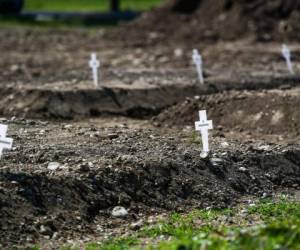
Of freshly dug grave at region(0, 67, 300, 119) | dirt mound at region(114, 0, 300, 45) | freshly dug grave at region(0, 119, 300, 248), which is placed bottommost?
freshly dug grave at region(0, 119, 300, 248)

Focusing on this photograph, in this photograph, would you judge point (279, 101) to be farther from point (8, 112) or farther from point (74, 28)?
point (74, 28)

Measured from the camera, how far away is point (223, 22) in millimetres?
31875

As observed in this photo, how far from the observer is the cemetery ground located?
10.1 m

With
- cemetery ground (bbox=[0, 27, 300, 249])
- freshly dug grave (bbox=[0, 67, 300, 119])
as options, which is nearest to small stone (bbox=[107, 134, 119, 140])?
cemetery ground (bbox=[0, 27, 300, 249])

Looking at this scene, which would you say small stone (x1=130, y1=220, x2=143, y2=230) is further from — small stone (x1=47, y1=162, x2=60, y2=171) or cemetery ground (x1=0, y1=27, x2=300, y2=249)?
small stone (x1=47, y1=162, x2=60, y2=171)

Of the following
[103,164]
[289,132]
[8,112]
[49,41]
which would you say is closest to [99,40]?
[49,41]

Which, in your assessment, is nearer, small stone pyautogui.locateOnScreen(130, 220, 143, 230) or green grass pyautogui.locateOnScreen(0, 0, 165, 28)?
small stone pyautogui.locateOnScreen(130, 220, 143, 230)

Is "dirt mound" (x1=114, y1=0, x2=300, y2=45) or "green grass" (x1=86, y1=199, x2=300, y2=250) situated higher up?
"dirt mound" (x1=114, y1=0, x2=300, y2=45)

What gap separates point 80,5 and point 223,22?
60.3 feet

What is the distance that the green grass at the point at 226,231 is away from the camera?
855 centimetres

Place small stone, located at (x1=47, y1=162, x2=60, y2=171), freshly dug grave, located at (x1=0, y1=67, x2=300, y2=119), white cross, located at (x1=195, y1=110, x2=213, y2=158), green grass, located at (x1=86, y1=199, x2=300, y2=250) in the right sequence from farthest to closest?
freshly dug grave, located at (x1=0, y1=67, x2=300, y2=119) → white cross, located at (x1=195, y1=110, x2=213, y2=158) → small stone, located at (x1=47, y1=162, x2=60, y2=171) → green grass, located at (x1=86, y1=199, x2=300, y2=250)

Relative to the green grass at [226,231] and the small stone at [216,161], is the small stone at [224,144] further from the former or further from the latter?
the green grass at [226,231]

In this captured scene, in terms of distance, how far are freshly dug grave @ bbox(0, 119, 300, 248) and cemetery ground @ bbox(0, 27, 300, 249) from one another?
0.01 meters

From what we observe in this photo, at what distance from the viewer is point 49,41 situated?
31.6 m
